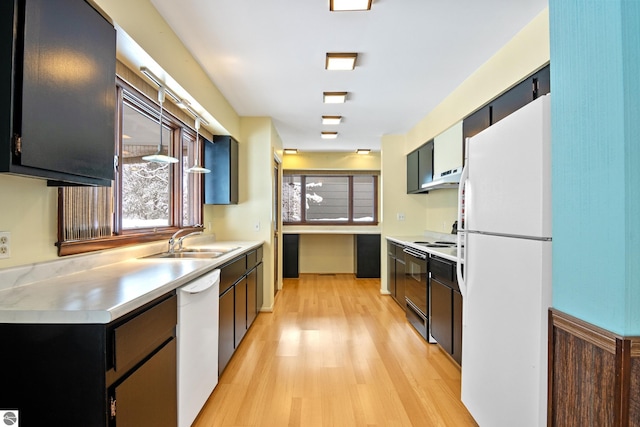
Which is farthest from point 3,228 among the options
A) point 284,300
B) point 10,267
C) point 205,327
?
point 284,300

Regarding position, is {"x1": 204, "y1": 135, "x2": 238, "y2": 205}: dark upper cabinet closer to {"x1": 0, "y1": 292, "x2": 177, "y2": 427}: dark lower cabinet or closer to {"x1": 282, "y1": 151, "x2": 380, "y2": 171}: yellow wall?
{"x1": 0, "y1": 292, "x2": 177, "y2": 427}: dark lower cabinet

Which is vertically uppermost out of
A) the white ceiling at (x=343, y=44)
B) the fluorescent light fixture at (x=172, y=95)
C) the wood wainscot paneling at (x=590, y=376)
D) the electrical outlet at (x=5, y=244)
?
the white ceiling at (x=343, y=44)

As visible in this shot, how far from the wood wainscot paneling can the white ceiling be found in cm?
182

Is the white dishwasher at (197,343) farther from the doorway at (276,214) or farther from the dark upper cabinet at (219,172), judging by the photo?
the doorway at (276,214)

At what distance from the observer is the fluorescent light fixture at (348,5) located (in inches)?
75.5

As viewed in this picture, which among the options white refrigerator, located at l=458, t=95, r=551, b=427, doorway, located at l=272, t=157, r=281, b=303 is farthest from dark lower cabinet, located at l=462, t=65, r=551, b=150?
doorway, located at l=272, t=157, r=281, b=303

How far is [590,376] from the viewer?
3.68 ft

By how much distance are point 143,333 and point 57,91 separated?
958 millimetres

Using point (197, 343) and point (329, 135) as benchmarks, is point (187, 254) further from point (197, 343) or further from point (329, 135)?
point (329, 135)

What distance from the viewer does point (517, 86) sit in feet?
7.47

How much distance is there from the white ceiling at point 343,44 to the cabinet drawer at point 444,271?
64.2 inches

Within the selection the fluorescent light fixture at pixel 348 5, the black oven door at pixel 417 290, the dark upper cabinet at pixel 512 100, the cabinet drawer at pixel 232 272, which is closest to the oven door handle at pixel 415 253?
the black oven door at pixel 417 290

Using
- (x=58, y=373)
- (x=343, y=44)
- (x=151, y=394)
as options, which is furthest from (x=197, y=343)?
(x=343, y=44)

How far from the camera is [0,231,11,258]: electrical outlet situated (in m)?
1.38
